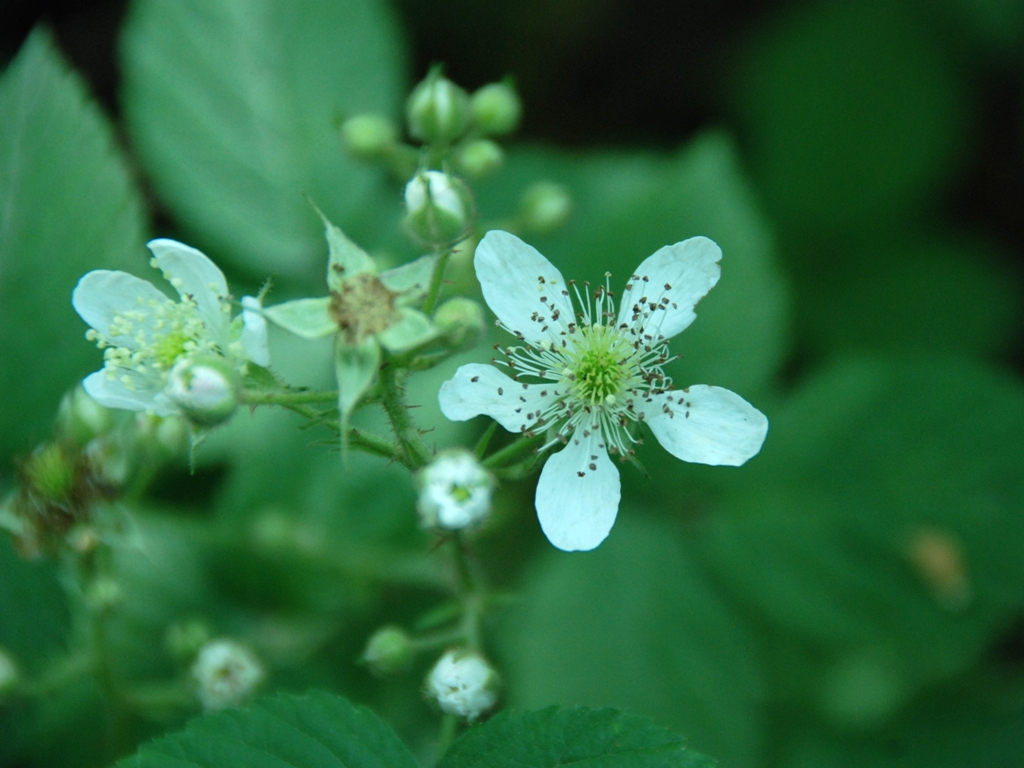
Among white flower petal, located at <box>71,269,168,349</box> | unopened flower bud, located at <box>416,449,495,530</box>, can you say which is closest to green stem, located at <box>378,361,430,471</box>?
unopened flower bud, located at <box>416,449,495,530</box>

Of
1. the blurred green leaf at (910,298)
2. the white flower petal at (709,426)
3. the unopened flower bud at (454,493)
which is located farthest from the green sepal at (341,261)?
the blurred green leaf at (910,298)

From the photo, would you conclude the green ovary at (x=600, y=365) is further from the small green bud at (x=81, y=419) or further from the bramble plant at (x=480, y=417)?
the small green bud at (x=81, y=419)

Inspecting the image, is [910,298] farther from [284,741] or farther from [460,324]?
[284,741]

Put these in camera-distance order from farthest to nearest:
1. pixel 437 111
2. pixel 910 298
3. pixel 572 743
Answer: pixel 910 298, pixel 437 111, pixel 572 743

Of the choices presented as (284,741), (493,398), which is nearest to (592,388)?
(493,398)

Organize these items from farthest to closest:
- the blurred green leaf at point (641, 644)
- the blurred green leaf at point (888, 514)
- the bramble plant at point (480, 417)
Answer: the blurred green leaf at point (888, 514), the blurred green leaf at point (641, 644), the bramble plant at point (480, 417)

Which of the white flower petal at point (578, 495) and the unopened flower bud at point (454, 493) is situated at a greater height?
the white flower petal at point (578, 495)
